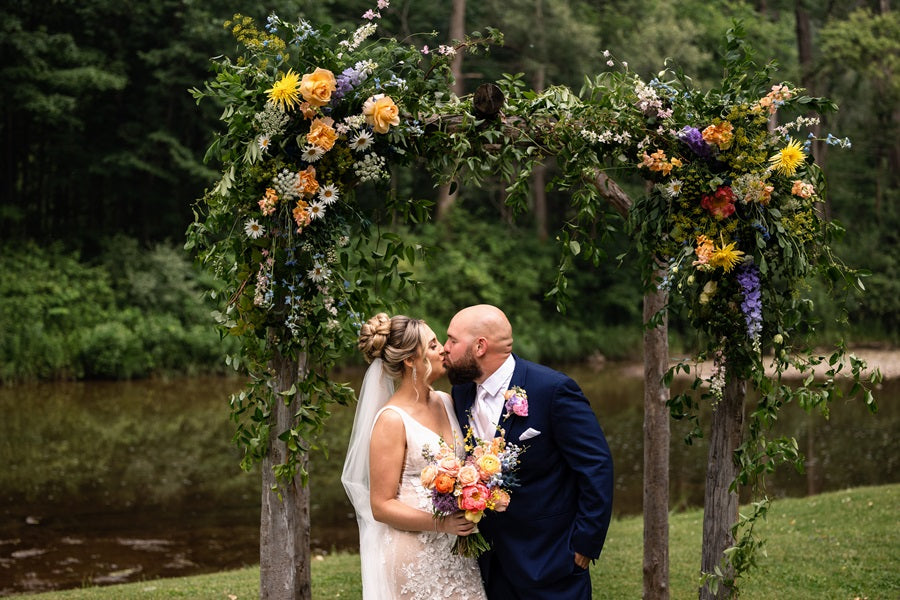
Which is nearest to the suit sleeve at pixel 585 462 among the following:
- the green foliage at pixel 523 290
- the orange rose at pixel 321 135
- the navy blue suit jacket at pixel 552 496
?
the navy blue suit jacket at pixel 552 496

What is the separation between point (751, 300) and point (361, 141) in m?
2.21

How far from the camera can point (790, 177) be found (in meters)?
5.14

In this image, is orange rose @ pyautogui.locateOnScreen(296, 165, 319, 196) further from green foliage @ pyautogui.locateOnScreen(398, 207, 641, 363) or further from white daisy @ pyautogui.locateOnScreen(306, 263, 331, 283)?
green foliage @ pyautogui.locateOnScreen(398, 207, 641, 363)

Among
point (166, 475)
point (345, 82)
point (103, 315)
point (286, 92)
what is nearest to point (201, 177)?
point (103, 315)

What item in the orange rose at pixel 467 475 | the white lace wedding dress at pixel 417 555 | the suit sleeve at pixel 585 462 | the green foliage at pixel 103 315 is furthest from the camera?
the green foliage at pixel 103 315

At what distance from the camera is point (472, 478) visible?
4344mm

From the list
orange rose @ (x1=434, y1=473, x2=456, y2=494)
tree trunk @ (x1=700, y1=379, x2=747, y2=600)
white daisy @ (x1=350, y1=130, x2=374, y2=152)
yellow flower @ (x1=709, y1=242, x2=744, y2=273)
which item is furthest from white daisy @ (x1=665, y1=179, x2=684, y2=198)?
orange rose @ (x1=434, y1=473, x2=456, y2=494)

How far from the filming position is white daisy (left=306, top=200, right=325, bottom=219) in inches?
203

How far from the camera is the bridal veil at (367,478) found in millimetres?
4797

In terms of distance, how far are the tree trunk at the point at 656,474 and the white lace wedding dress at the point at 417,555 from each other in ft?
7.35

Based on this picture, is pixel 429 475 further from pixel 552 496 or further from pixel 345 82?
pixel 345 82

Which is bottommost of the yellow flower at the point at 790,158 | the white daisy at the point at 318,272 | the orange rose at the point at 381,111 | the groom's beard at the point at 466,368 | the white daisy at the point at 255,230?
the groom's beard at the point at 466,368

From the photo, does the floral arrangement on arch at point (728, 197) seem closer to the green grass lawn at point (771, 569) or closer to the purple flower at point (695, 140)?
the purple flower at point (695, 140)

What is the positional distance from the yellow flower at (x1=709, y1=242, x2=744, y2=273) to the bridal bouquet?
1.45 m
